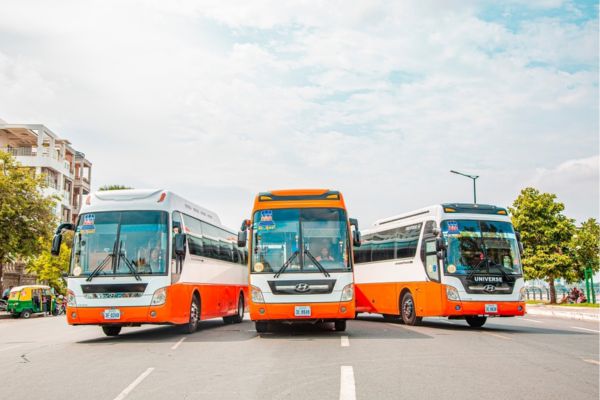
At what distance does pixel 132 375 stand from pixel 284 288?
5.78 meters

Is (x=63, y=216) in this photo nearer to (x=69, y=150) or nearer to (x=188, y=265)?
(x=69, y=150)

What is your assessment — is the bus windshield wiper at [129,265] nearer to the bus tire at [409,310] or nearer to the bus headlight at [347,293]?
the bus headlight at [347,293]

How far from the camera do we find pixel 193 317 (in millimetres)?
18000

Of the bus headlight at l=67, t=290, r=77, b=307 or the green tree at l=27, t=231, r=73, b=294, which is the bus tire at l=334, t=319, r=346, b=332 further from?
the green tree at l=27, t=231, r=73, b=294

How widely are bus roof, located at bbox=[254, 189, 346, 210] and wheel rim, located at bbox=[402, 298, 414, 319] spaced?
524 centimetres

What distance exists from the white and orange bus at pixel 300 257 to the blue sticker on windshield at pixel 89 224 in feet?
11.5

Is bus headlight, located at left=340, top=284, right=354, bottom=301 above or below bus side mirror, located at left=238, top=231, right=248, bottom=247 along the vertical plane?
below

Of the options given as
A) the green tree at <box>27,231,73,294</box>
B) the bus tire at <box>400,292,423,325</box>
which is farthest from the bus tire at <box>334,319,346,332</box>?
the green tree at <box>27,231,73,294</box>

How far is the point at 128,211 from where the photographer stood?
1611 cm

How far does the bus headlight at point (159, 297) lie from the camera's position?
15.4 meters

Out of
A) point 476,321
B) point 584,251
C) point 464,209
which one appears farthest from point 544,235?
point 464,209

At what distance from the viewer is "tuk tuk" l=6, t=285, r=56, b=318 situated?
1527 inches

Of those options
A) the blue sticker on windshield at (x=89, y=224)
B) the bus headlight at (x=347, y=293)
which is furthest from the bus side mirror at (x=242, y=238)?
the blue sticker on windshield at (x=89, y=224)

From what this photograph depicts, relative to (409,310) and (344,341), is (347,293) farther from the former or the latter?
(409,310)
